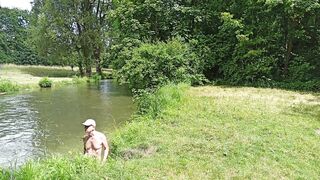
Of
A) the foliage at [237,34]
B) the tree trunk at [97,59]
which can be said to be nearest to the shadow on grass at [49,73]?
the tree trunk at [97,59]

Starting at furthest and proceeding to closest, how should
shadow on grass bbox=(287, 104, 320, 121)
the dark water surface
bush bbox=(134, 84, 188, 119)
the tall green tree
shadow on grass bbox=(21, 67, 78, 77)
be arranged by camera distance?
shadow on grass bbox=(21, 67, 78, 77), the tall green tree, bush bbox=(134, 84, 188, 119), shadow on grass bbox=(287, 104, 320, 121), the dark water surface

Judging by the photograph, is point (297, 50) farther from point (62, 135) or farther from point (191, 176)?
point (191, 176)

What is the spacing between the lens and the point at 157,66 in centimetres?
1880

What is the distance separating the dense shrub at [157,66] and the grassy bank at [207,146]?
243 inches

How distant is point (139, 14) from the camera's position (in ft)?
75.6

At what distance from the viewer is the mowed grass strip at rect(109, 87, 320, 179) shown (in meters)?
6.14

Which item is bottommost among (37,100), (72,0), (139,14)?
(37,100)

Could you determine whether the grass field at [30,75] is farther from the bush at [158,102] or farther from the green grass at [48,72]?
the bush at [158,102]

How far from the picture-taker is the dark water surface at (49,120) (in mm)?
9945

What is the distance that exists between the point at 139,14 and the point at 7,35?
48.9 meters

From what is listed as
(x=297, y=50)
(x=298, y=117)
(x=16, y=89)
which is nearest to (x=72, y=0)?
(x=16, y=89)

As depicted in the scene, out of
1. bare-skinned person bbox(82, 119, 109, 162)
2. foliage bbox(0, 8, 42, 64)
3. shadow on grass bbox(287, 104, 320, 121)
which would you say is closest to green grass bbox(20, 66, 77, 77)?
foliage bbox(0, 8, 42, 64)

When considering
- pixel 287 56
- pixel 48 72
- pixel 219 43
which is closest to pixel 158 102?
pixel 287 56

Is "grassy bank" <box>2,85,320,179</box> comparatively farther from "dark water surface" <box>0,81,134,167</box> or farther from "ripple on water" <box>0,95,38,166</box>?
"dark water surface" <box>0,81,134,167</box>
